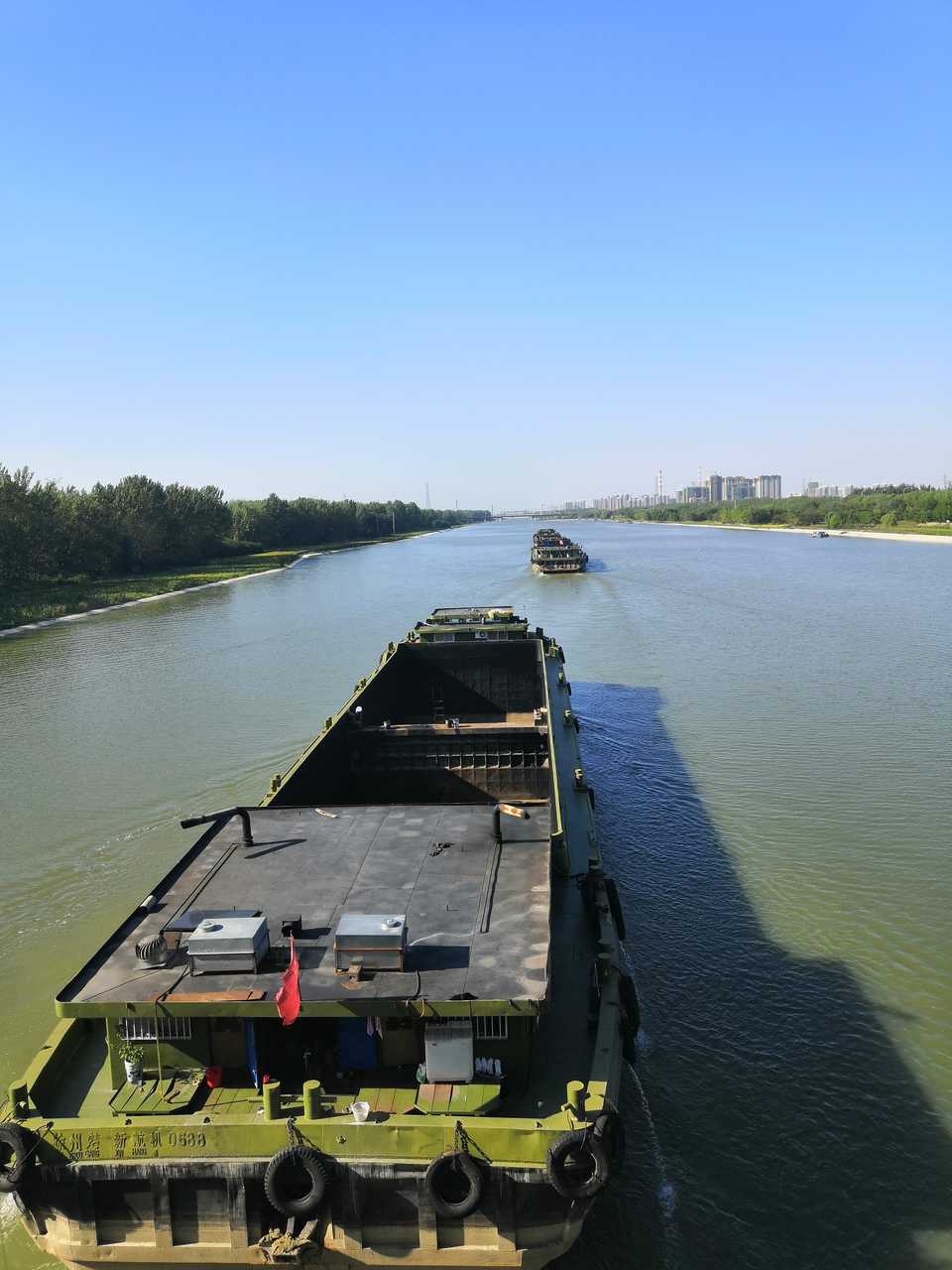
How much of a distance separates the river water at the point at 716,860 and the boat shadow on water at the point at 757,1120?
0.09ft

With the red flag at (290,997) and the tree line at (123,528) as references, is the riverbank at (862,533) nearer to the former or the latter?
the tree line at (123,528)

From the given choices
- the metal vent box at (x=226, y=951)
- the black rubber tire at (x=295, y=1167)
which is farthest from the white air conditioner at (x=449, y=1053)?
the metal vent box at (x=226, y=951)

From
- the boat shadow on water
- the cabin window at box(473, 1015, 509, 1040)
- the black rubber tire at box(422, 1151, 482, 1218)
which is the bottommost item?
the boat shadow on water

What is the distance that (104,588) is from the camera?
220 feet

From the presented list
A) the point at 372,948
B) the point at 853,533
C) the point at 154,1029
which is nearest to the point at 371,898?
the point at 372,948

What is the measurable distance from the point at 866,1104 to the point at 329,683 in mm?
23567

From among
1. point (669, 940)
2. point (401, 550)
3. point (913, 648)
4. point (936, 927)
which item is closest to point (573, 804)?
point (669, 940)

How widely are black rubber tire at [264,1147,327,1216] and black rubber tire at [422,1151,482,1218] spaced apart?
2.50 feet

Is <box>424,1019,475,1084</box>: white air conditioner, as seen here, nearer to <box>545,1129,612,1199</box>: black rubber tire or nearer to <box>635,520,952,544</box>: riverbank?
<box>545,1129,612,1199</box>: black rubber tire

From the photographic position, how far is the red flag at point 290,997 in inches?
246

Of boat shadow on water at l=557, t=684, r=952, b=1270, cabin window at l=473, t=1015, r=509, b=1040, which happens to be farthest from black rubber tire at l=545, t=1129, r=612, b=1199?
boat shadow on water at l=557, t=684, r=952, b=1270

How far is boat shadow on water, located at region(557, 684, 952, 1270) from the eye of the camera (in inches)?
309

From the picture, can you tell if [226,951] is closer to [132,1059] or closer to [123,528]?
[132,1059]

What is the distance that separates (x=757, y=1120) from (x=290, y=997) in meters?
6.01
